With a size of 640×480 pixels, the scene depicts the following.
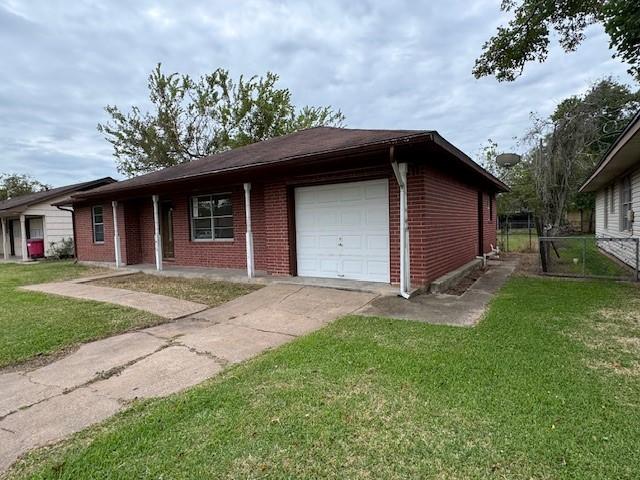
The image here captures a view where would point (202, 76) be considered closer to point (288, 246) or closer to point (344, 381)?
point (288, 246)

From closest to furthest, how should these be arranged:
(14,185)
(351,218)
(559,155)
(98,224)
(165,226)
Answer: (351,218) < (559,155) < (165,226) < (98,224) < (14,185)

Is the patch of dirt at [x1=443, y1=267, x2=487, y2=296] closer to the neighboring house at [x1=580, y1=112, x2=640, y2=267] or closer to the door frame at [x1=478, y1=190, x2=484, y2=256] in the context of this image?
the door frame at [x1=478, y1=190, x2=484, y2=256]

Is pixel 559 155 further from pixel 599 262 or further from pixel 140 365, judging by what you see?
pixel 140 365

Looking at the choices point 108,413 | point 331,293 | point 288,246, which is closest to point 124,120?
point 288,246

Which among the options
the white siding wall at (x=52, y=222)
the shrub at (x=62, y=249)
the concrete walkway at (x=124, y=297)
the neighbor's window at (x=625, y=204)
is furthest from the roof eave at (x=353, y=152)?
the shrub at (x=62, y=249)

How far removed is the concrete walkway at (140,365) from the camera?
2906 mm

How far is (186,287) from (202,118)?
21.5 meters

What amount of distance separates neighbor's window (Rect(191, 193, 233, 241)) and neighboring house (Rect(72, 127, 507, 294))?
30 millimetres

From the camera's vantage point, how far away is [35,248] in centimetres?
1839

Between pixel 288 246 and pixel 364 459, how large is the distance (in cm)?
651

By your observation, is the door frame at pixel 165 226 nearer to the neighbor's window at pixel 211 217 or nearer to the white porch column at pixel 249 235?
the neighbor's window at pixel 211 217

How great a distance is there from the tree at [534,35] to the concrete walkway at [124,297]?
9696 millimetres

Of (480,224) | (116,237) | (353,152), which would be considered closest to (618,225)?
(480,224)

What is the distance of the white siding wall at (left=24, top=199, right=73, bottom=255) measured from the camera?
18812 mm
